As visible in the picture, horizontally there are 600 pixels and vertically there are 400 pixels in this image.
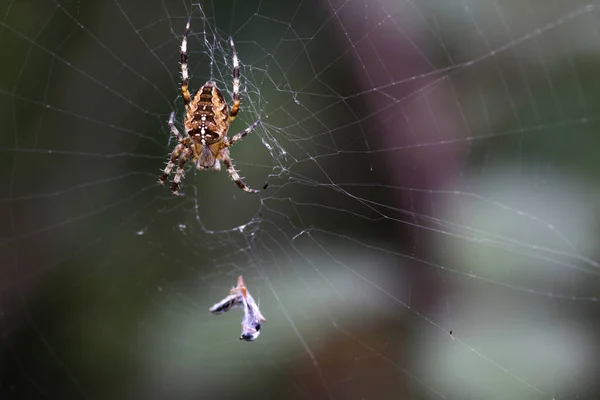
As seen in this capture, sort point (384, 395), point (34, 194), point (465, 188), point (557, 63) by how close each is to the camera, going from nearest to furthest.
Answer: point (557, 63) → point (465, 188) → point (384, 395) → point (34, 194)

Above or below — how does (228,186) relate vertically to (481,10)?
below

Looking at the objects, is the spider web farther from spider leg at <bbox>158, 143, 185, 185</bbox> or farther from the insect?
the insect

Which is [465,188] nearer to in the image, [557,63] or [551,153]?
[551,153]

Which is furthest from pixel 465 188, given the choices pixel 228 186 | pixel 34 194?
pixel 34 194

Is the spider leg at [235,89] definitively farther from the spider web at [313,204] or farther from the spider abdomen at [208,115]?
the spider web at [313,204]

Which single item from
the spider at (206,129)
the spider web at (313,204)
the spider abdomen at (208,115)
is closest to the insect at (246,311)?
the spider web at (313,204)
